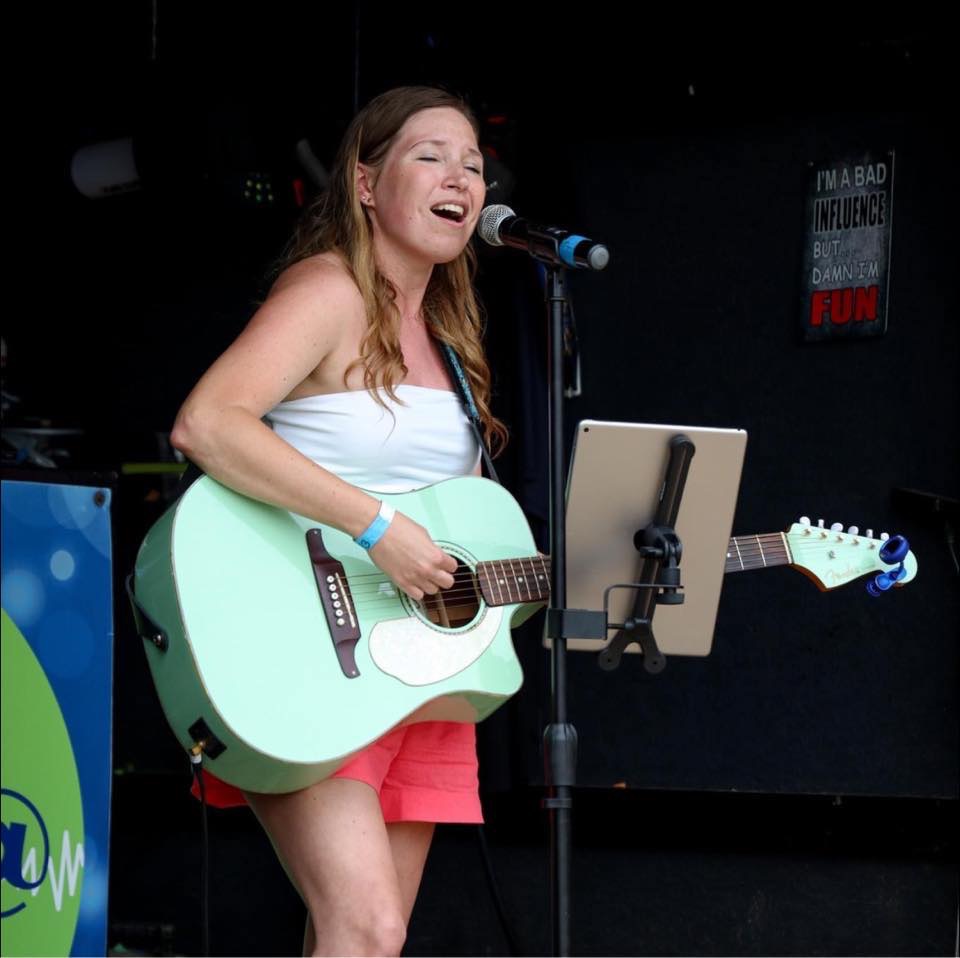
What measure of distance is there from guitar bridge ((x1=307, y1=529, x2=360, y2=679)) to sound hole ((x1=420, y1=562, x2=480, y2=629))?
164 millimetres

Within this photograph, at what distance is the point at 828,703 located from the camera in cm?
382

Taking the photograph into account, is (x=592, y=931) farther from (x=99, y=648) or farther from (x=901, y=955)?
(x=99, y=648)

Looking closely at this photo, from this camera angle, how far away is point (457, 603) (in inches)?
95.2

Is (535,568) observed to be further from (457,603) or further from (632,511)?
(632,511)

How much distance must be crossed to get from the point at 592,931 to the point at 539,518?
1.23 metres

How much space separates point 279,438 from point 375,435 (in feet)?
0.68

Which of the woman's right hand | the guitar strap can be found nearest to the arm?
the woman's right hand

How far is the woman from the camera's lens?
2.15 metres

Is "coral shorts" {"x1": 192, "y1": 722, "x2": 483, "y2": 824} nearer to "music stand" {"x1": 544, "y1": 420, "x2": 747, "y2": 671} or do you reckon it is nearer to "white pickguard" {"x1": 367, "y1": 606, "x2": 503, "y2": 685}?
"white pickguard" {"x1": 367, "y1": 606, "x2": 503, "y2": 685}

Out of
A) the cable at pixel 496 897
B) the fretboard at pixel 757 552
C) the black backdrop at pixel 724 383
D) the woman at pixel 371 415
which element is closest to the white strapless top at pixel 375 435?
the woman at pixel 371 415

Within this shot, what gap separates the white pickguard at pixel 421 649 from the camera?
2.26m

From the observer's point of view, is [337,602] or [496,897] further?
[496,897]

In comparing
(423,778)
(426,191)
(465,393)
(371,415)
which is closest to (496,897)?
(423,778)

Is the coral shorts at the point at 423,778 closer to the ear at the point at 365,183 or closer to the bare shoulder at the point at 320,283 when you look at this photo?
the bare shoulder at the point at 320,283
